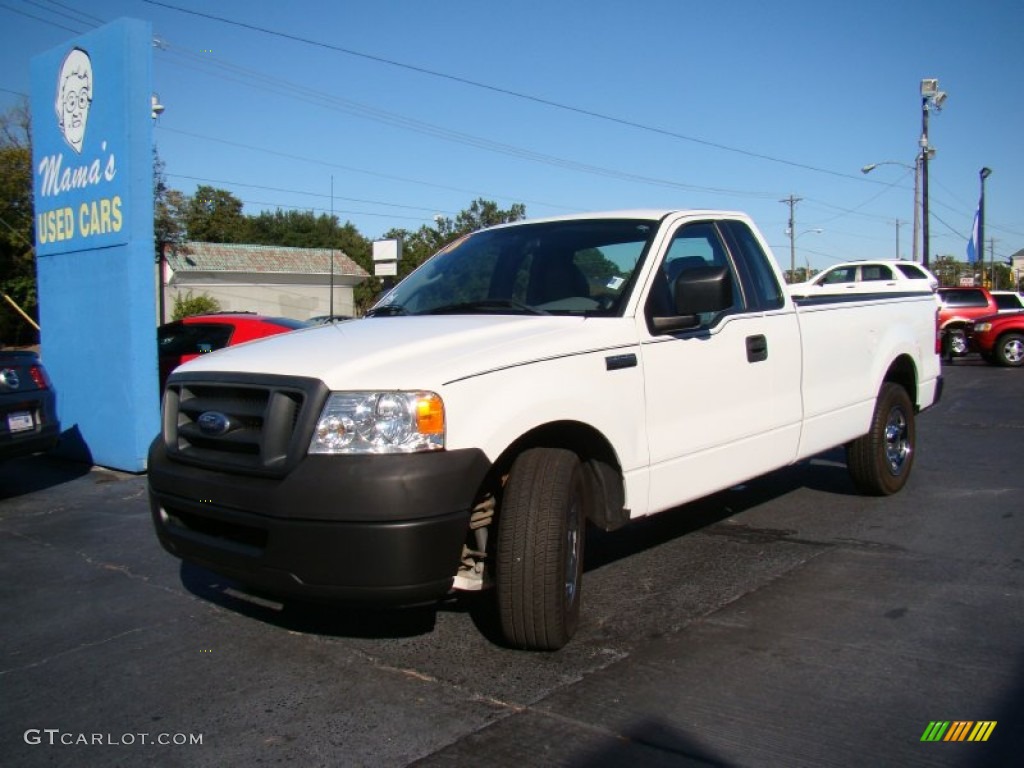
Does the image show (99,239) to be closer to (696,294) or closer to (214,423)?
(214,423)

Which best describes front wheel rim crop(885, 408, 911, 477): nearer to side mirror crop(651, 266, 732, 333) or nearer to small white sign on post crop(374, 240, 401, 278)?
side mirror crop(651, 266, 732, 333)

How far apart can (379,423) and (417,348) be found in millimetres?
439

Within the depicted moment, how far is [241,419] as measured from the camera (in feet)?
11.4

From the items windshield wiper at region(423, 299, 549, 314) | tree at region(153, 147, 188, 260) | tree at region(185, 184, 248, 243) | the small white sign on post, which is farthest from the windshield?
tree at region(185, 184, 248, 243)

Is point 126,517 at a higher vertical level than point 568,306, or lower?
lower

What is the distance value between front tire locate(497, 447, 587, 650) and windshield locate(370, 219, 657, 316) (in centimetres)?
93

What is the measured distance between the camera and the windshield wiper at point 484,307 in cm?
420

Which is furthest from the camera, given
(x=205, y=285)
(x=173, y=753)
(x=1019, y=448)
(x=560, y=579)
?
(x=205, y=285)

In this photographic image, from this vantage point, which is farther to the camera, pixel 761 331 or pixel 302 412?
pixel 761 331

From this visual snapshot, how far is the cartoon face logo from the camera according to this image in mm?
8422

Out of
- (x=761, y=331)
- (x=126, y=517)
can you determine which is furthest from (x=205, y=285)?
(x=761, y=331)

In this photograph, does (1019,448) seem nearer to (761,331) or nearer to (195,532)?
(761,331)

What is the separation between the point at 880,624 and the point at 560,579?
5.08ft

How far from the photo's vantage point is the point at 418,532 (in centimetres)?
306
